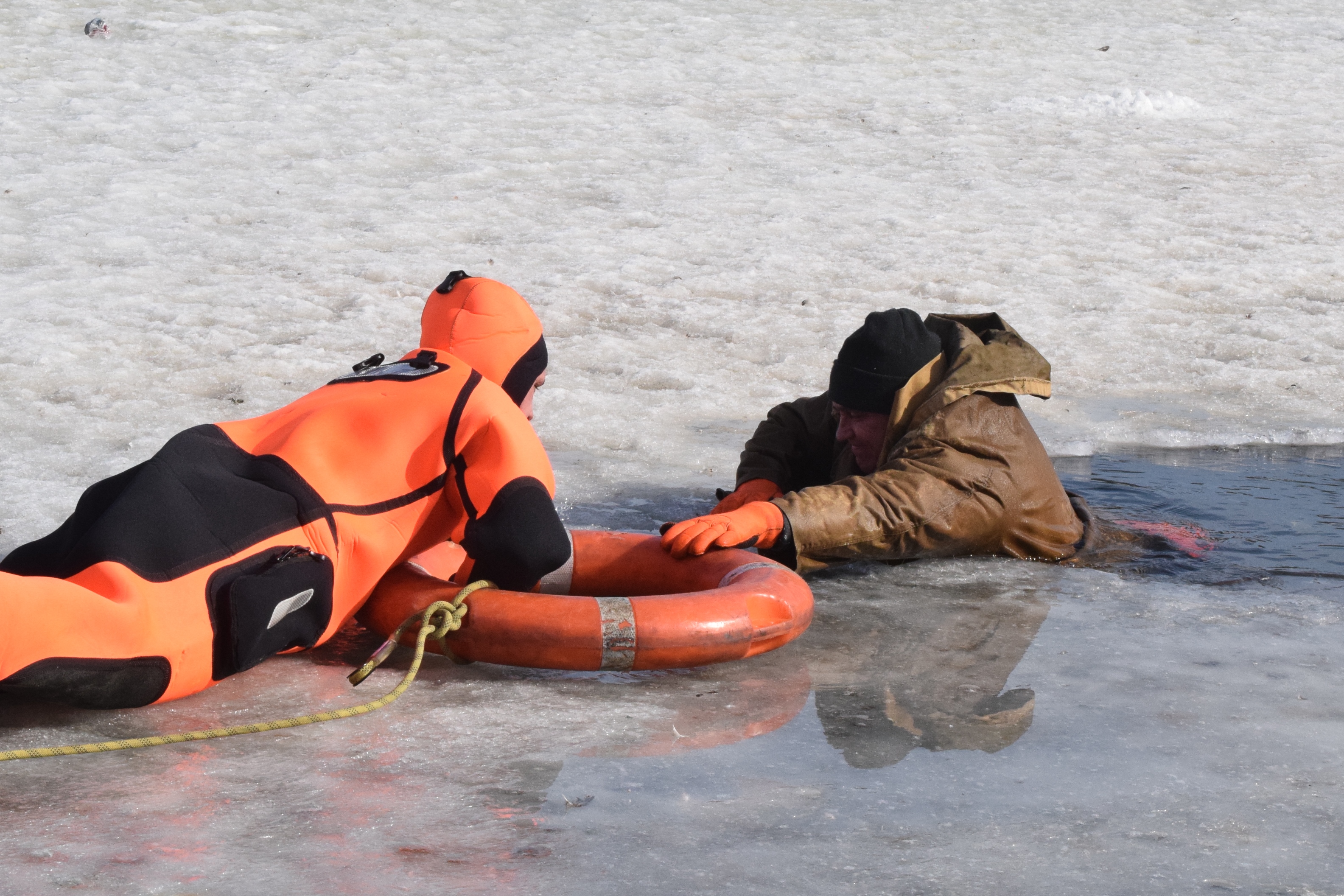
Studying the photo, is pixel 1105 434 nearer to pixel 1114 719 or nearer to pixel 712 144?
pixel 1114 719

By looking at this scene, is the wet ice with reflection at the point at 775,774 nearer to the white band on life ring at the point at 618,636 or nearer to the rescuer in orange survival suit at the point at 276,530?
the white band on life ring at the point at 618,636

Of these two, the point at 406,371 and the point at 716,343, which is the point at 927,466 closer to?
the point at 406,371

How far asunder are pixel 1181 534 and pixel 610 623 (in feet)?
8.29

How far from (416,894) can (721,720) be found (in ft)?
3.28

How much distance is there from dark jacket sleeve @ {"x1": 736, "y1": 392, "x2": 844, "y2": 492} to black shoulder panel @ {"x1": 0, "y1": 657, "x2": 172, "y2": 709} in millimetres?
2419

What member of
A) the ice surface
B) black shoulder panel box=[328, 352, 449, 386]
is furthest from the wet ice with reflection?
the ice surface

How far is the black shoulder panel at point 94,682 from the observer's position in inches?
108

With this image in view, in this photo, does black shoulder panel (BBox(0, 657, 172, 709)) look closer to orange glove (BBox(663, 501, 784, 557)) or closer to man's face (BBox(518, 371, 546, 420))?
man's face (BBox(518, 371, 546, 420))

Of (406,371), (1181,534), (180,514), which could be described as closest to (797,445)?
(1181,534)

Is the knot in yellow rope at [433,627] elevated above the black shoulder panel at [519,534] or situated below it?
below

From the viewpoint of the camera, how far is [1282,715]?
3.08 m

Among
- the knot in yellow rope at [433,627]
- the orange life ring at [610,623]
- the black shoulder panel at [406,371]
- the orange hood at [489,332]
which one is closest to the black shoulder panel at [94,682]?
the knot in yellow rope at [433,627]

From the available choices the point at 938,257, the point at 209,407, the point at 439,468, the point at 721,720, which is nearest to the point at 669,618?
the point at 721,720

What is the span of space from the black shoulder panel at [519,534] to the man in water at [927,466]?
30.1 inches
